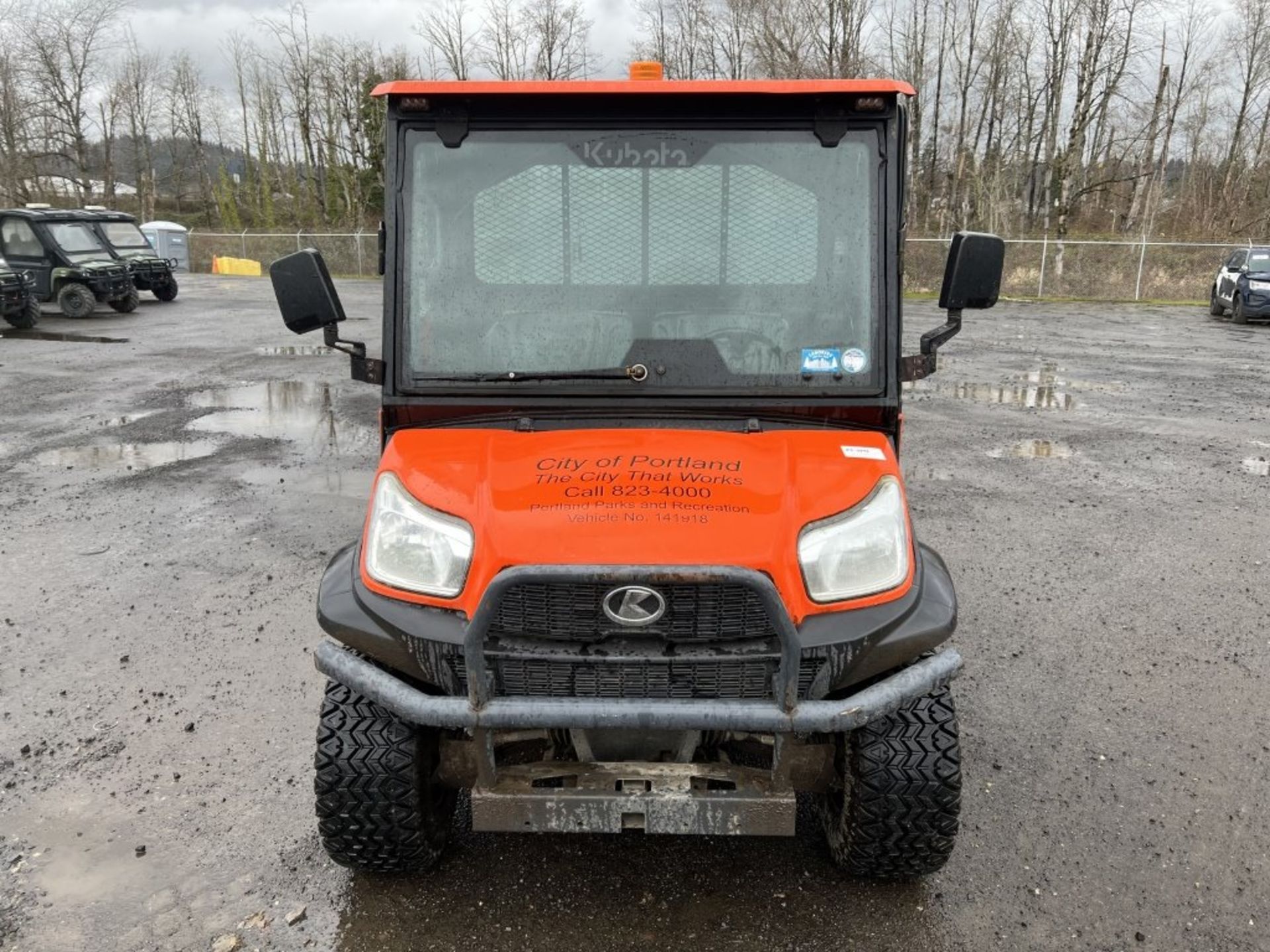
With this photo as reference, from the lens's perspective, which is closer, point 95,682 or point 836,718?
point 836,718

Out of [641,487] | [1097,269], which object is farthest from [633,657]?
[1097,269]

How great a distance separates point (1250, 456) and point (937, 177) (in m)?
37.6

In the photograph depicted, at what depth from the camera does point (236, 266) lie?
35.9 m

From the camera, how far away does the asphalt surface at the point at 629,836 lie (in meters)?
2.79

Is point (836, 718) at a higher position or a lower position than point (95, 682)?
higher

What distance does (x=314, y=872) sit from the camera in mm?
2988

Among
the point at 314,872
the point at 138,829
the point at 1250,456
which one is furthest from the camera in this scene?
the point at 1250,456

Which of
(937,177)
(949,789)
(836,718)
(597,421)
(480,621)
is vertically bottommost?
(949,789)

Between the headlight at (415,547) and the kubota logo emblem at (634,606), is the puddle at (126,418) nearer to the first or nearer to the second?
the headlight at (415,547)

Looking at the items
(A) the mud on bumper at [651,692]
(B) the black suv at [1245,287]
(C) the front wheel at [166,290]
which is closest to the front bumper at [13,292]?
(C) the front wheel at [166,290]

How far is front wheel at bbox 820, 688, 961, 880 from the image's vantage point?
2.58 meters

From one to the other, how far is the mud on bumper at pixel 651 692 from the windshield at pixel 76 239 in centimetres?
2056

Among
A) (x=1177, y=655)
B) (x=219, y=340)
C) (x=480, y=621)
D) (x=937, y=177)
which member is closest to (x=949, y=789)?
(x=480, y=621)

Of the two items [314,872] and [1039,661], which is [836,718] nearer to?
[314,872]
